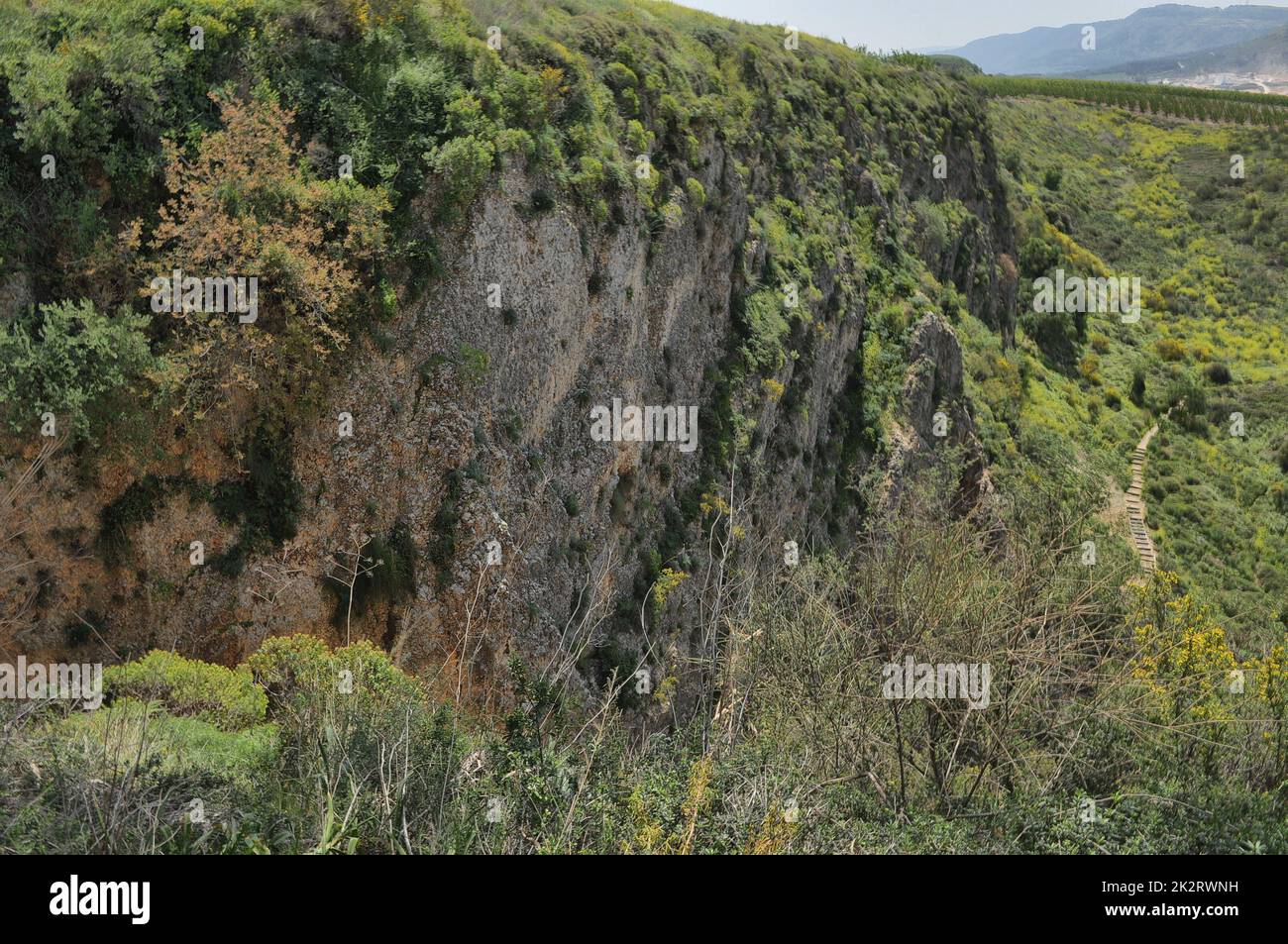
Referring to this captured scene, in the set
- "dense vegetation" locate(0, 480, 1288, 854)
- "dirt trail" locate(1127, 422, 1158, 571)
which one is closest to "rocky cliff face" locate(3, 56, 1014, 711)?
"dense vegetation" locate(0, 480, 1288, 854)

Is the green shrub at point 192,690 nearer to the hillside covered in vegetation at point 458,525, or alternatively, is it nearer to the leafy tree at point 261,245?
the hillside covered in vegetation at point 458,525

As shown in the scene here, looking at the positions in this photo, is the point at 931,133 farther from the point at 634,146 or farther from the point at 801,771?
the point at 801,771

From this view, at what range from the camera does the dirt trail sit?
38.2m

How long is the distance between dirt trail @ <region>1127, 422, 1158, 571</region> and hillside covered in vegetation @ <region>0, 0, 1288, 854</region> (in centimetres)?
1445

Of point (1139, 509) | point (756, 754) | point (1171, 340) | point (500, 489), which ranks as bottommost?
point (1139, 509)

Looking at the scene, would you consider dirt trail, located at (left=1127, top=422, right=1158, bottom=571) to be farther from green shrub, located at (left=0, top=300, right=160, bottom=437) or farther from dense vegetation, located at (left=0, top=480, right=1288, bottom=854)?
green shrub, located at (left=0, top=300, right=160, bottom=437)

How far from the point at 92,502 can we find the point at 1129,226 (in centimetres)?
6489

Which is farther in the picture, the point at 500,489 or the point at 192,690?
the point at 500,489

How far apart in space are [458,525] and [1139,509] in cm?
3314

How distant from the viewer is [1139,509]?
41031mm

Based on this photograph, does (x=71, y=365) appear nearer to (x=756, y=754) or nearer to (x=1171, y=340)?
(x=756, y=754)

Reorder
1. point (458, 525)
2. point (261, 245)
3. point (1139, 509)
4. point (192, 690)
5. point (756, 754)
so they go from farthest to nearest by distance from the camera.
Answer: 1. point (1139, 509)
2. point (458, 525)
3. point (261, 245)
4. point (192, 690)
5. point (756, 754)

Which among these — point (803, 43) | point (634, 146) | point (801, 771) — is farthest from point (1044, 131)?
point (801, 771)

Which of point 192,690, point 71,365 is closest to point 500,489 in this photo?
point 192,690
